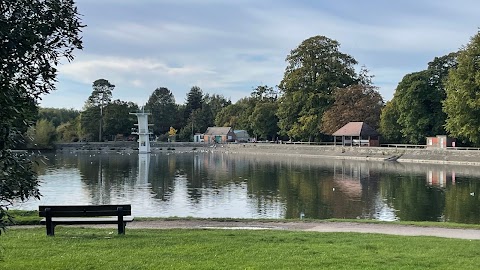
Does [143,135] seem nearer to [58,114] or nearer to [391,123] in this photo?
[391,123]

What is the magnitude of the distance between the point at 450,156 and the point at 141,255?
54511 mm

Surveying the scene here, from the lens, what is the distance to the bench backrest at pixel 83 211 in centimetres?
1158

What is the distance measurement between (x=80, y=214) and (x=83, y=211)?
10 centimetres

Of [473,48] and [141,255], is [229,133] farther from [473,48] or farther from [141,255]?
[141,255]

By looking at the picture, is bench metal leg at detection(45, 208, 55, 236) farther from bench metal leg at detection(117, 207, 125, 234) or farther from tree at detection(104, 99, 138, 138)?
tree at detection(104, 99, 138, 138)

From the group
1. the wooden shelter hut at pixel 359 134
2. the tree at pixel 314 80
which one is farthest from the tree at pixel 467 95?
the tree at pixel 314 80

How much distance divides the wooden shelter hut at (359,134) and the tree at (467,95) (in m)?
18.3

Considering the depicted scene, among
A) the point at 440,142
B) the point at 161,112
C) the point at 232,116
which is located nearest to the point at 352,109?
the point at 440,142

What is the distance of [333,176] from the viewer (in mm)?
44156

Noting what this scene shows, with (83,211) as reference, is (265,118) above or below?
above

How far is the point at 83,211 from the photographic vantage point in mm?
11727

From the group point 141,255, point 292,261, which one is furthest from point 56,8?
point 292,261

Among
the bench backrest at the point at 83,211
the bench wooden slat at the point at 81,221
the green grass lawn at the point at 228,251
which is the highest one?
the bench backrest at the point at 83,211

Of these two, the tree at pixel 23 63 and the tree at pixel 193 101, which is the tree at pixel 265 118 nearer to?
the tree at pixel 193 101
